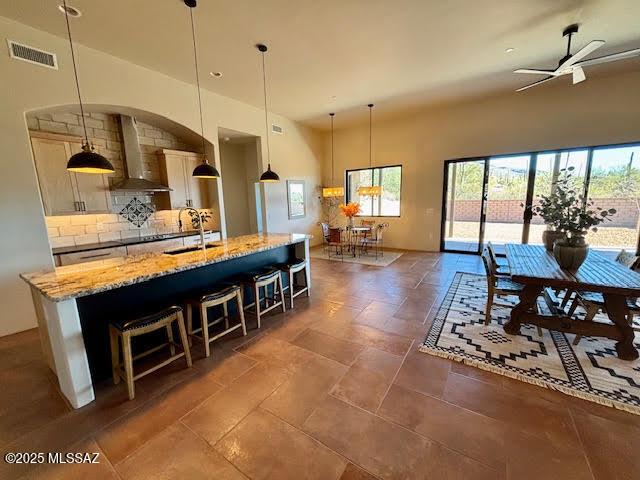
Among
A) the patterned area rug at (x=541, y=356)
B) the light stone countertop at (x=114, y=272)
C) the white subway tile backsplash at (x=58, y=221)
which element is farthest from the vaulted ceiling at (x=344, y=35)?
the patterned area rug at (x=541, y=356)

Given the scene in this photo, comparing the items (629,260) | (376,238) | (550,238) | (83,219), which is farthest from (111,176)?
(629,260)

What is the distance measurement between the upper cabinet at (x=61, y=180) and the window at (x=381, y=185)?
605 cm

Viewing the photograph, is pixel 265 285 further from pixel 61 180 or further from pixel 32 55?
pixel 32 55

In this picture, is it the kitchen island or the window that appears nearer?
the kitchen island

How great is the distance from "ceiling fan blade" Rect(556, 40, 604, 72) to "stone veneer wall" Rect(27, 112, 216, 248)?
587cm

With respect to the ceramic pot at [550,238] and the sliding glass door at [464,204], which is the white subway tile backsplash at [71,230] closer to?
the ceramic pot at [550,238]

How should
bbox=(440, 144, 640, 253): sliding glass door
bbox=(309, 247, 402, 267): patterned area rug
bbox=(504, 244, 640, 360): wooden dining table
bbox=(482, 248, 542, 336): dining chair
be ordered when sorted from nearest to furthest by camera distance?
1. bbox=(504, 244, 640, 360): wooden dining table
2. bbox=(482, 248, 542, 336): dining chair
3. bbox=(440, 144, 640, 253): sliding glass door
4. bbox=(309, 247, 402, 267): patterned area rug

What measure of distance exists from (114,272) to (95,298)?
25 cm

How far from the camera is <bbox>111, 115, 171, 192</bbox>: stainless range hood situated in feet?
13.7

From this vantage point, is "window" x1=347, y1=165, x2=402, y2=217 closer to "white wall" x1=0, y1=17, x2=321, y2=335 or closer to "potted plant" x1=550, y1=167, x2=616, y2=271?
"potted plant" x1=550, y1=167, x2=616, y2=271

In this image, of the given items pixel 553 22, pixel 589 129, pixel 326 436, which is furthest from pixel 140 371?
pixel 589 129

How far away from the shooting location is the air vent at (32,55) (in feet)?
9.30

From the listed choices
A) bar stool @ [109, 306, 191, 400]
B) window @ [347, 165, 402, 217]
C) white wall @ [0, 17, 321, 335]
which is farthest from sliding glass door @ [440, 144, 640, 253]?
white wall @ [0, 17, 321, 335]

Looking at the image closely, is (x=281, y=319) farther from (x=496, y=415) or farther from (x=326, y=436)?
(x=496, y=415)
